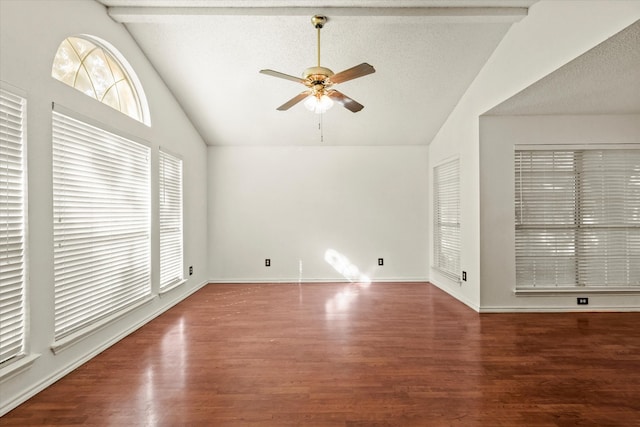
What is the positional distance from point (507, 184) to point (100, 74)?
457 cm

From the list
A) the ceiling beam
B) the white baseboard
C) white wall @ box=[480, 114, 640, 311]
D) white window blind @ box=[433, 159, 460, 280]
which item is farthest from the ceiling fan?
the white baseboard

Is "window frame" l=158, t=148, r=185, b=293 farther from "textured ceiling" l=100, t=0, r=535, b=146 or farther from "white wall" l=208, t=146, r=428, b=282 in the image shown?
"white wall" l=208, t=146, r=428, b=282

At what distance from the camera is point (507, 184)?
3.89 m

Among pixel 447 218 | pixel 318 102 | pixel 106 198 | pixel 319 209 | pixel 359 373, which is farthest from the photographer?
pixel 319 209

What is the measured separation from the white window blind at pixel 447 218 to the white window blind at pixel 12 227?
183 inches

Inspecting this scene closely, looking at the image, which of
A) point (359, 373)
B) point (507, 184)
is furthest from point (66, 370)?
point (507, 184)

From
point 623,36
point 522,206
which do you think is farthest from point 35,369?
point 522,206

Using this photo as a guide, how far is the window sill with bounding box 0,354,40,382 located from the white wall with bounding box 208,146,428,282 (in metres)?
3.48

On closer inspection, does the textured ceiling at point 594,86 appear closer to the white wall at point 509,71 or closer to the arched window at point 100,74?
the white wall at point 509,71

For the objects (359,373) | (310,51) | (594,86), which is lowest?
(359,373)

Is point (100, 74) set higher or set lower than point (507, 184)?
higher

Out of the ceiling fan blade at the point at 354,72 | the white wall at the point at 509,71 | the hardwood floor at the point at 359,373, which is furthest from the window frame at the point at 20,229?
the white wall at the point at 509,71

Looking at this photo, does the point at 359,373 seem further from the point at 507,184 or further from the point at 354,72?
the point at 507,184

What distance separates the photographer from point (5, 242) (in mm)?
1996
